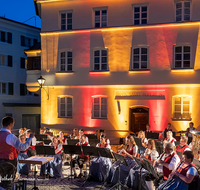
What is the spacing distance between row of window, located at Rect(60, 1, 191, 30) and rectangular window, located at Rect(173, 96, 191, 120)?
5.35m

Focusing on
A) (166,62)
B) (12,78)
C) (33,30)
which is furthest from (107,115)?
(33,30)

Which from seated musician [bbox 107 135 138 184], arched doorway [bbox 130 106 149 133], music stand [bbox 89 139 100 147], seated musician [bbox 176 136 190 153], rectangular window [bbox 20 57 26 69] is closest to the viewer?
seated musician [bbox 107 135 138 184]

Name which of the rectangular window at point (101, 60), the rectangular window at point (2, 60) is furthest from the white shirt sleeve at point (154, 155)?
the rectangular window at point (2, 60)

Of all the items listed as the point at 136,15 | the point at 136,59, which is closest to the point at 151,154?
the point at 136,59

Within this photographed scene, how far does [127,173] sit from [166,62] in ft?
33.0

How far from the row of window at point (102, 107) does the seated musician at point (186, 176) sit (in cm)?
1092

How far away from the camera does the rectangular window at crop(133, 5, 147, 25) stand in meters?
17.0

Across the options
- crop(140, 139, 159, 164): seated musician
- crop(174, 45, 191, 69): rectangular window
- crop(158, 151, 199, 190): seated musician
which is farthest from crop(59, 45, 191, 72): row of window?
crop(158, 151, 199, 190): seated musician

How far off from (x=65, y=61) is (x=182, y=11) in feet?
29.6

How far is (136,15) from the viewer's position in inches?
675

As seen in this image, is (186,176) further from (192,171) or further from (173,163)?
(173,163)

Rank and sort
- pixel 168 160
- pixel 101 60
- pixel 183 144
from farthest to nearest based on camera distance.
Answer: pixel 101 60 → pixel 183 144 → pixel 168 160

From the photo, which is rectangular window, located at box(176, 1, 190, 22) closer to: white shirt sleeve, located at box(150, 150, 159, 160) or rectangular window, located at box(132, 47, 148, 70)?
rectangular window, located at box(132, 47, 148, 70)

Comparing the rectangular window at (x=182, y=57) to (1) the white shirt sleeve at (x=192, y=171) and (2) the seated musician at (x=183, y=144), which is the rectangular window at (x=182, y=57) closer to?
(2) the seated musician at (x=183, y=144)
